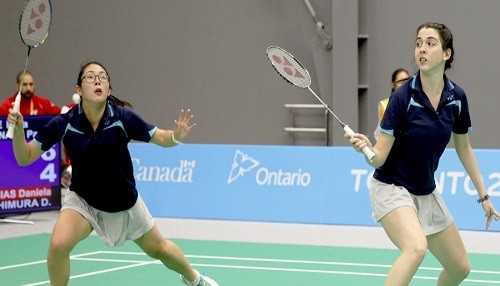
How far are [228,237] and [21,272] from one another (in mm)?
2361

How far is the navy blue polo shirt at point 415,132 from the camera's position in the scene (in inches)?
213

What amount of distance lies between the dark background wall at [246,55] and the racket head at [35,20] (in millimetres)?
7321

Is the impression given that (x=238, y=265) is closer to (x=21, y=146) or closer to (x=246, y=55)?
(x=21, y=146)

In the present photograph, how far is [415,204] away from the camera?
18.1 ft

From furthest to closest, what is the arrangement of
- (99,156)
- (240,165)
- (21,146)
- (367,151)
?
1. (240,165)
2. (99,156)
3. (21,146)
4. (367,151)

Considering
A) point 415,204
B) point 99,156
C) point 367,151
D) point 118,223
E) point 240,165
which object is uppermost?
point 367,151

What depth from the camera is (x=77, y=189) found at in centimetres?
629

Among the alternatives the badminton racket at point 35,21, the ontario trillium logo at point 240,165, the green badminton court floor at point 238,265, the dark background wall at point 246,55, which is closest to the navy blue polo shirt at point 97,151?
the badminton racket at point 35,21

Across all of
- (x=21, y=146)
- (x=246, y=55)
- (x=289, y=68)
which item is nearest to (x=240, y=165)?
(x=246, y=55)

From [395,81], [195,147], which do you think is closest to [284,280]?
[395,81]

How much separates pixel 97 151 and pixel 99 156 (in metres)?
0.03

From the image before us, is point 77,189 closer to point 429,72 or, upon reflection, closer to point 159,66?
point 429,72

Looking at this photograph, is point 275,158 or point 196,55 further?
point 196,55

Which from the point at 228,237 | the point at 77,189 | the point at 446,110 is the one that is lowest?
the point at 228,237
